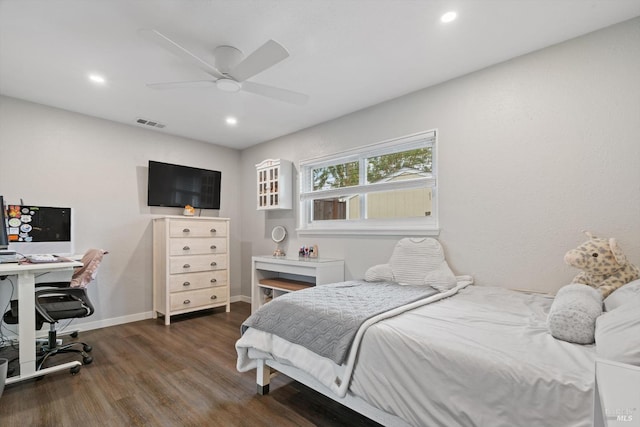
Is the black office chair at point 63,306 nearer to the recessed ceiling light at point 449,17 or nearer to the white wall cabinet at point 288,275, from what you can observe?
the white wall cabinet at point 288,275

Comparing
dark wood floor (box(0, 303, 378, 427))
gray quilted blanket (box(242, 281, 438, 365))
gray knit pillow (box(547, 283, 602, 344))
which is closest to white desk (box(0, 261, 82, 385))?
dark wood floor (box(0, 303, 378, 427))

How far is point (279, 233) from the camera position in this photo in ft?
13.9

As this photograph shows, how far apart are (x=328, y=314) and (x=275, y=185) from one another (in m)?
2.59

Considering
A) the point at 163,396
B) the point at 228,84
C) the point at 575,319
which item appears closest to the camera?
the point at 575,319

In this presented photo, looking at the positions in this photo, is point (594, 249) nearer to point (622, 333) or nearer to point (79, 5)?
point (622, 333)

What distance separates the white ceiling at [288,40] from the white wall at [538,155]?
0.17 meters

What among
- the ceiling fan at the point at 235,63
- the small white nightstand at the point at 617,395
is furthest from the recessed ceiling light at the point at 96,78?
the small white nightstand at the point at 617,395

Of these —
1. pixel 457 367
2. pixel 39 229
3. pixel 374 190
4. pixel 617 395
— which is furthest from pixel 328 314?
A: pixel 39 229

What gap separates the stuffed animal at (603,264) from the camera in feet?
5.74

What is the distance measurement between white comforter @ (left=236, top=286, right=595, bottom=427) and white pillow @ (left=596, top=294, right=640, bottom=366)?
0.08 m

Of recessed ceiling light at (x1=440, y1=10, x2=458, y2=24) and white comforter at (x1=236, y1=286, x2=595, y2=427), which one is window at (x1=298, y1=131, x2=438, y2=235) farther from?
white comforter at (x1=236, y1=286, x2=595, y2=427)

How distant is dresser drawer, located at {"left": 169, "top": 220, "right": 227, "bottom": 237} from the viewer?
3.73 meters

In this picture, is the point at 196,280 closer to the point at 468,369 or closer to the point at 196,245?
the point at 196,245

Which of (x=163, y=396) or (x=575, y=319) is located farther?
(x=163, y=396)
